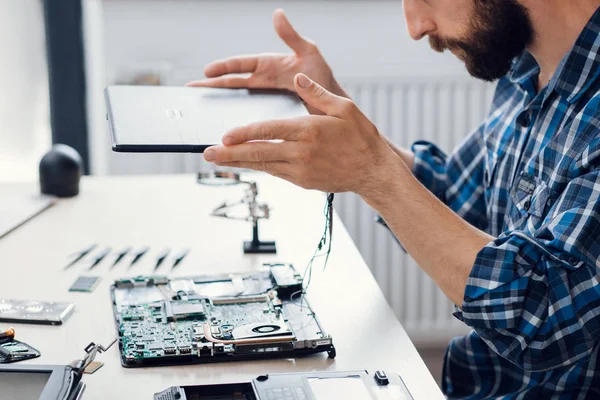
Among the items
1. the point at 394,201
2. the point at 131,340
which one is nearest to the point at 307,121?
the point at 394,201

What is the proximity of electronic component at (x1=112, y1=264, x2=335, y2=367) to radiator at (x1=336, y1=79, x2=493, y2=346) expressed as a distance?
49.8 inches

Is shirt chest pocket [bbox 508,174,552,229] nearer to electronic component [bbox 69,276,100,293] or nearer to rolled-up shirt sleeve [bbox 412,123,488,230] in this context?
rolled-up shirt sleeve [bbox 412,123,488,230]

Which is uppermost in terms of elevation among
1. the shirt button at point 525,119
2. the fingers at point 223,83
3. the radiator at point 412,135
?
the fingers at point 223,83

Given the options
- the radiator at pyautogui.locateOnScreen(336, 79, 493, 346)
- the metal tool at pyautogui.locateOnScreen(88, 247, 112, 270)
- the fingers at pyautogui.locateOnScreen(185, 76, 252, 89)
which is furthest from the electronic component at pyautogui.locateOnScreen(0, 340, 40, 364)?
the radiator at pyautogui.locateOnScreen(336, 79, 493, 346)

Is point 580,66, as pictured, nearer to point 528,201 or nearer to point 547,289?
point 528,201

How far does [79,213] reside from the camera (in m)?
1.48

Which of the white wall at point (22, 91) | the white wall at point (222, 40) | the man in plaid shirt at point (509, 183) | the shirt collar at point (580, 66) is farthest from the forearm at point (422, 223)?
the white wall at point (222, 40)

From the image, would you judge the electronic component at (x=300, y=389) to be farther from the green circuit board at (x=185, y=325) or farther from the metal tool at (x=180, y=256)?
the metal tool at (x=180, y=256)

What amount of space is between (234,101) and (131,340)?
474mm

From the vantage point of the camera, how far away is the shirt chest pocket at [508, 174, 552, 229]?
1093 millimetres

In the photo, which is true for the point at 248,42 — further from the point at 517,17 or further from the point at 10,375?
the point at 10,375

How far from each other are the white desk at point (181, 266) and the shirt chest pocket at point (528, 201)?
227mm

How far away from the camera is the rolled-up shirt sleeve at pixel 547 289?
0.94 metres

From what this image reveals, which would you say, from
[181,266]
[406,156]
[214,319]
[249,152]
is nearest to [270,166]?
[249,152]
